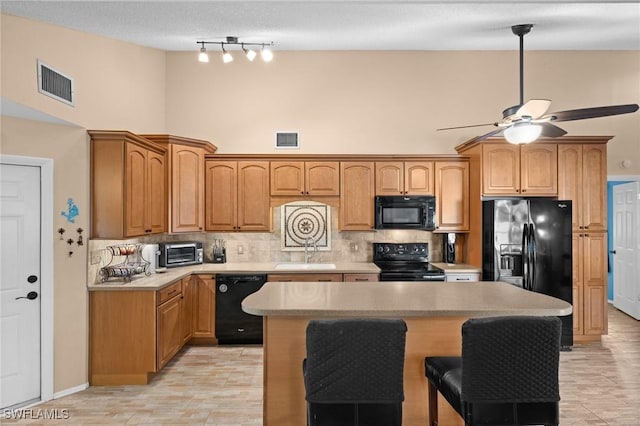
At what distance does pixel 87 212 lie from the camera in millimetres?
3807

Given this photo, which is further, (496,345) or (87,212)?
(87,212)

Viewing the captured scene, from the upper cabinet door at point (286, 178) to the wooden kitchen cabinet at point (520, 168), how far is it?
2.15 metres

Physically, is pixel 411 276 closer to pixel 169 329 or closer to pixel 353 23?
pixel 169 329

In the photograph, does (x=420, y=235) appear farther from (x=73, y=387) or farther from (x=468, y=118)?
(x=73, y=387)

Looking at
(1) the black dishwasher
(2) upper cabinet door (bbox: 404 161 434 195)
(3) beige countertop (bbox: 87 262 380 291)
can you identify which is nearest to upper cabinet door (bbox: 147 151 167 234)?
(3) beige countertop (bbox: 87 262 380 291)

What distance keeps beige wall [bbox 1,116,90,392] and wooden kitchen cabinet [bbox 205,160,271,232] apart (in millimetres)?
1561

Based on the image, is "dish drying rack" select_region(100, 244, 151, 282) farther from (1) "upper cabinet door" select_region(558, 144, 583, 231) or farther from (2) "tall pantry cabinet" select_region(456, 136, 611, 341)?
(1) "upper cabinet door" select_region(558, 144, 583, 231)

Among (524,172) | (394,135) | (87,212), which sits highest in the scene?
(394,135)

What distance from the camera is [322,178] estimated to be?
5191 mm

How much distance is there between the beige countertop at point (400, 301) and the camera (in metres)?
2.53

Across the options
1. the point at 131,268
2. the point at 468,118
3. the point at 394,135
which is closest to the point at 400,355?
the point at 131,268

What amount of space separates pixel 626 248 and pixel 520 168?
117 inches

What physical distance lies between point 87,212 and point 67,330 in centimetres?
104

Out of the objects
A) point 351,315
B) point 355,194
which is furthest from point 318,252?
point 351,315
